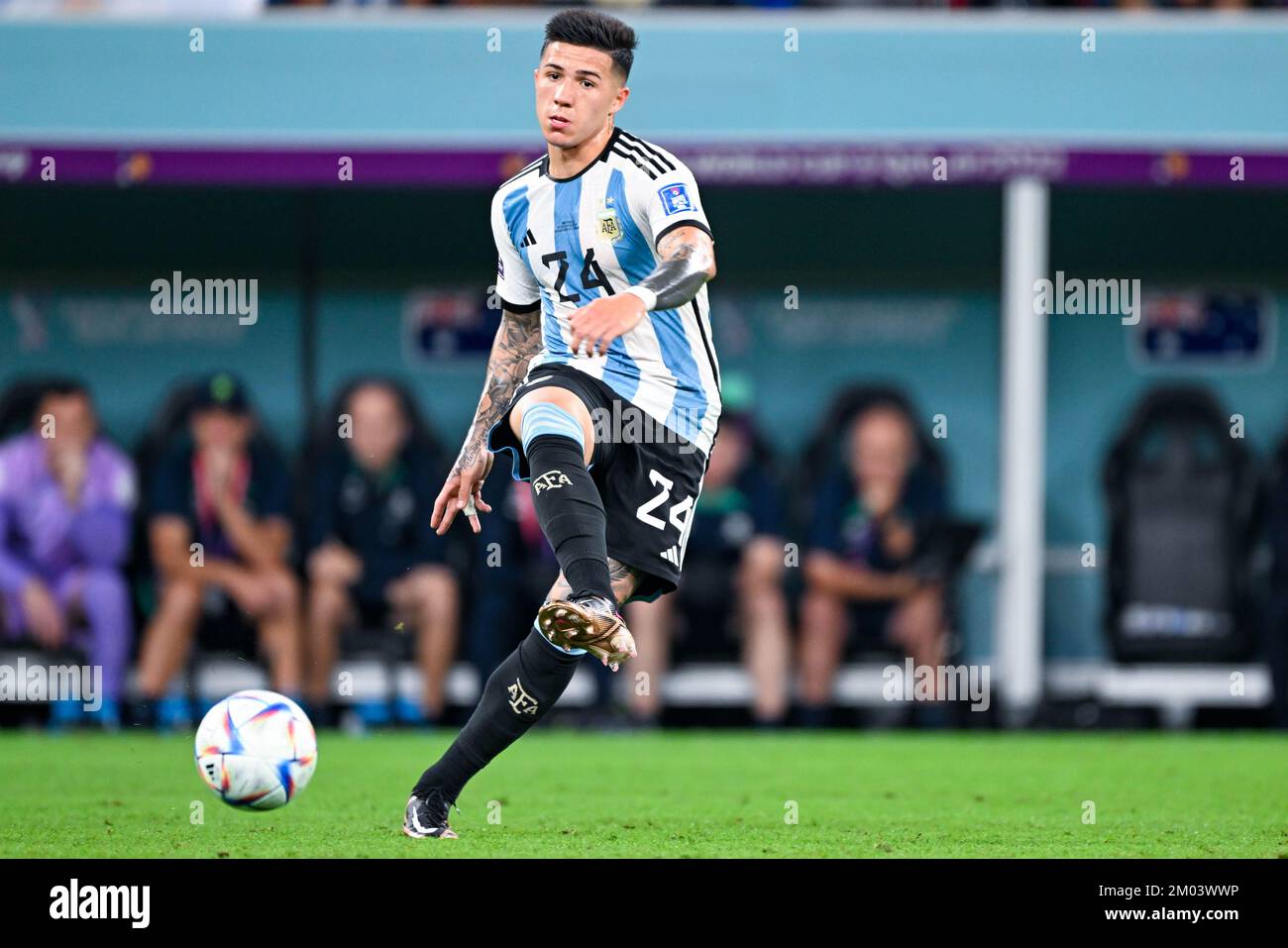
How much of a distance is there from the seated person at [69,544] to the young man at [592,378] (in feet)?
17.9

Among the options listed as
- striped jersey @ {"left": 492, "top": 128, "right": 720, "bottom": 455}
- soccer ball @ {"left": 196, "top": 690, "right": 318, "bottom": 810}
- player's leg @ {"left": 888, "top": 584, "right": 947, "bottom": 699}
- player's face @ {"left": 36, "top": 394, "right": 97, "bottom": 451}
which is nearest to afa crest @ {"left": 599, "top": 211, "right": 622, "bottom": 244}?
striped jersey @ {"left": 492, "top": 128, "right": 720, "bottom": 455}

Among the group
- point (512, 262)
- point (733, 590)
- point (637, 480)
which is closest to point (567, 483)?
point (637, 480)

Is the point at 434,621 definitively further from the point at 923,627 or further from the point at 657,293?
the point at 657,293

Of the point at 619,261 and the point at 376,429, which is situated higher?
the point at 619,261

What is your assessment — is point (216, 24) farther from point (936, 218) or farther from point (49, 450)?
point (936, 218)

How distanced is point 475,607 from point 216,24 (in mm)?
3539

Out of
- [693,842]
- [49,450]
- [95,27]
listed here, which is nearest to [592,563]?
[693,842]

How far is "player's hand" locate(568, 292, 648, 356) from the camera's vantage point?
4.54 meters

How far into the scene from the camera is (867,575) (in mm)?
10508

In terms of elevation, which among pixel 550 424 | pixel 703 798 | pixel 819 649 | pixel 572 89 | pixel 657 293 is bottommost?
pixel 703 798

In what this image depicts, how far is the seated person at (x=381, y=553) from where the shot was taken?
34.3 feet

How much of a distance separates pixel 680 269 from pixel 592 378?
1.60 ft

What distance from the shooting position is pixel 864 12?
1102cm

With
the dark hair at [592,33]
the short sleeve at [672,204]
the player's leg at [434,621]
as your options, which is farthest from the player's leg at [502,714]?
the player's leg at [434,621]
